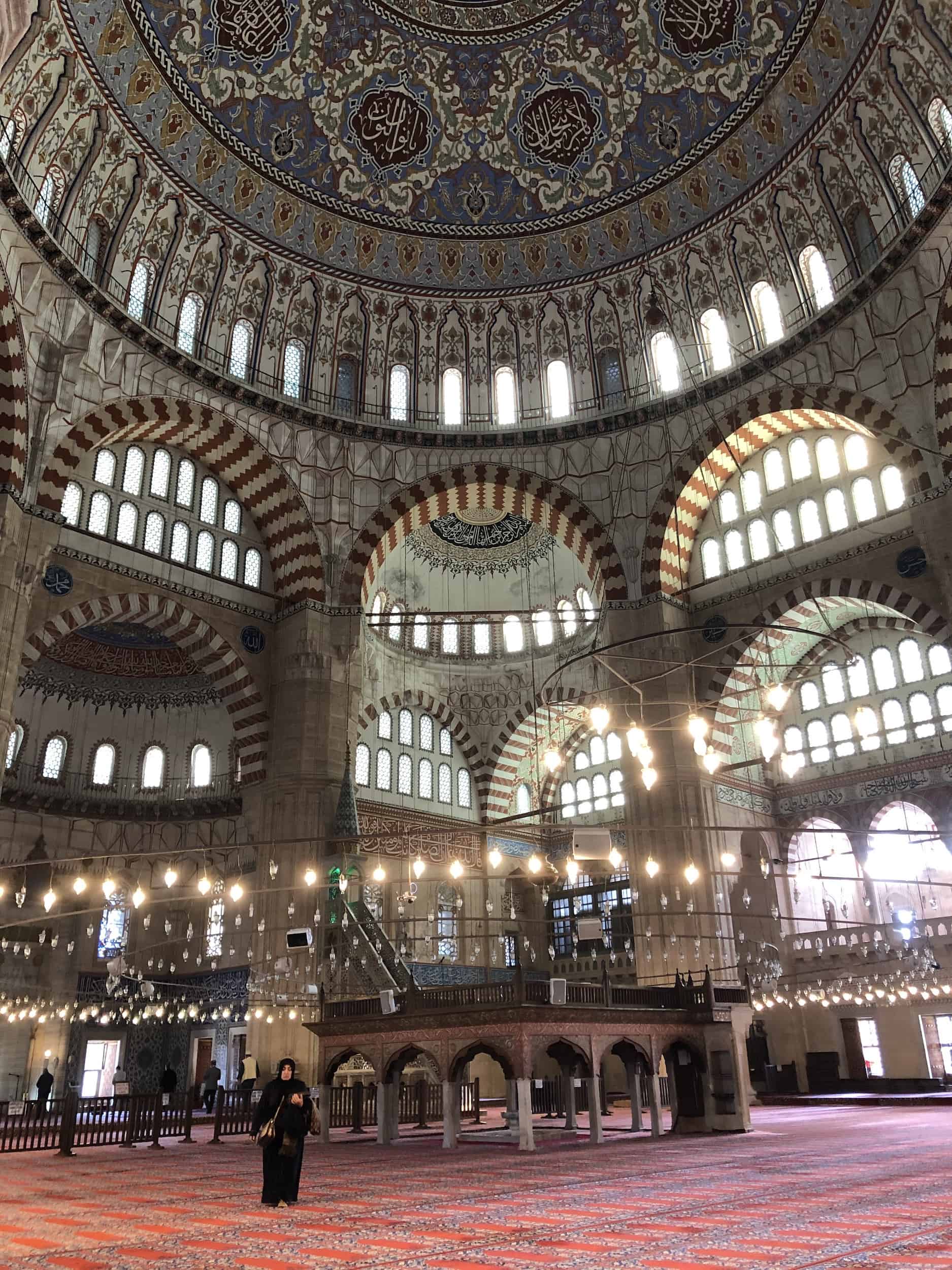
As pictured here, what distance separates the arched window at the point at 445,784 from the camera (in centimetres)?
2541

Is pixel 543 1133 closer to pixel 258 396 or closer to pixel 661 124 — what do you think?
pixel 258 396

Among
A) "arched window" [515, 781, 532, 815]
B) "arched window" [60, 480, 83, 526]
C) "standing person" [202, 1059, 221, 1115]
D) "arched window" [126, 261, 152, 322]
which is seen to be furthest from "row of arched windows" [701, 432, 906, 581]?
"standing person" [202, 1059, 221, 1115]

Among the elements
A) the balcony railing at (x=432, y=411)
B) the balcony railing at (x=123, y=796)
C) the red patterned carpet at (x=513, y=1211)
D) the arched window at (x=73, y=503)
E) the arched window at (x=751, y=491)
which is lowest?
the red patterned carpet at (x=513, y=1211)

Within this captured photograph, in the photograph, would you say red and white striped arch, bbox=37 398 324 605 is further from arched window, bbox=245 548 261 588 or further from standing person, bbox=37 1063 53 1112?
→ standing person, bbox=37 1063 53 1112

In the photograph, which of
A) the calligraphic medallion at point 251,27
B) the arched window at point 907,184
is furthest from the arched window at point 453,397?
the arched window at point 907,184

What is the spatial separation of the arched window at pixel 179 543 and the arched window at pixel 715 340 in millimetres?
10854

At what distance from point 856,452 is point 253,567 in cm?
1212

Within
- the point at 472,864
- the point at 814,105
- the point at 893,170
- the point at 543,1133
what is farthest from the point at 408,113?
the point at 543,1133

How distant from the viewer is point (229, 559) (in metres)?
19.9

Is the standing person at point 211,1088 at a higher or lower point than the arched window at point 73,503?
lower

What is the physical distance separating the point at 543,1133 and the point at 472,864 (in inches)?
410

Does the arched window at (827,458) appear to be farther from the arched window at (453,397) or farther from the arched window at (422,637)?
the arched window at (422,637)

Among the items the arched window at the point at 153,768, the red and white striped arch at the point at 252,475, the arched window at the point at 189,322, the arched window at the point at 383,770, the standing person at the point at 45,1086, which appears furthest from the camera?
the arched window at the point at 383,770

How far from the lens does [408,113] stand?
65.2 feet
